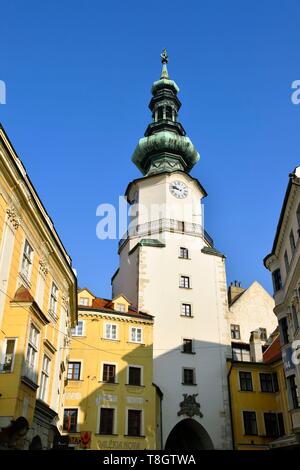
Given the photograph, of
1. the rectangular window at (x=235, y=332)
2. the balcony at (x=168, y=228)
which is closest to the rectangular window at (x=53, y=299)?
the balcony at (x=168, y=228)

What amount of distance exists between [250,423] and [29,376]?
25217 millimetres

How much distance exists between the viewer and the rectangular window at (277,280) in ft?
99.7

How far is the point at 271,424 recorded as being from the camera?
1490 inches

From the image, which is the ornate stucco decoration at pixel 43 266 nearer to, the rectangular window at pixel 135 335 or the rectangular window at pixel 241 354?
the rectangular window at pixel 135 335

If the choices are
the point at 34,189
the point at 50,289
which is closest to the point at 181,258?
the point at 50,289

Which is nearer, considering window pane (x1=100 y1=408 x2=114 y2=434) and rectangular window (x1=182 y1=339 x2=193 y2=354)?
window pane (x1=100 y1=408 x2=114 y2=434)

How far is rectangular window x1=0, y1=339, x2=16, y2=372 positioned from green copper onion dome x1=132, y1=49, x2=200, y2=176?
34582mm

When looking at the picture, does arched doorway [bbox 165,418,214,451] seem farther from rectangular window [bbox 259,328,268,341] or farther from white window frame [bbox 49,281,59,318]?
white window frame [bbox 49,281,59,318]

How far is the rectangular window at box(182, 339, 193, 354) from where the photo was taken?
3970 centimetres

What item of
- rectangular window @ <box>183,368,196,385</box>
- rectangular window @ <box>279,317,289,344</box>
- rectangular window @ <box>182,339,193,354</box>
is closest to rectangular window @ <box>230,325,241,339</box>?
rectangular window @ <box>182,339,193,354</box>

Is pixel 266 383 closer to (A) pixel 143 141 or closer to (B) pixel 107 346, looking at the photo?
(B) pixel 107 346

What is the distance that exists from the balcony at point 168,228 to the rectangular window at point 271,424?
16763mm

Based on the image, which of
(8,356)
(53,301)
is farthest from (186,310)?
(8,356)
